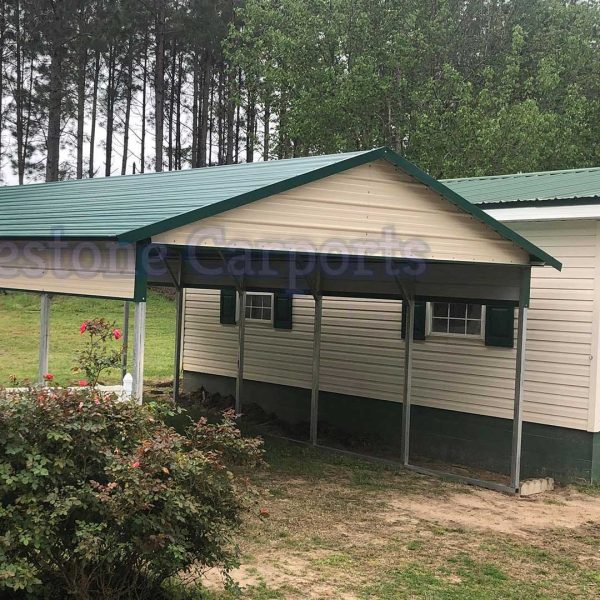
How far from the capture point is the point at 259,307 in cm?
1418

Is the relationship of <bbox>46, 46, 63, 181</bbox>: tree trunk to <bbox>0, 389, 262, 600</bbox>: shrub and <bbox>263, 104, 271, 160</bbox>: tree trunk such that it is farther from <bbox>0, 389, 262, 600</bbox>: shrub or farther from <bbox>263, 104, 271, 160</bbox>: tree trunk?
<bbox>0, 389, 262, 600</bbox>: shrub

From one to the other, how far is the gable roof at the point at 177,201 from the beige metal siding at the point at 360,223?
11cm

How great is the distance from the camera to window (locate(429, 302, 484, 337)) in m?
10.7

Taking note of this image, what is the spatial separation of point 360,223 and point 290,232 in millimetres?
785

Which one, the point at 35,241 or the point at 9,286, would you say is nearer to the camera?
the point at 35,241

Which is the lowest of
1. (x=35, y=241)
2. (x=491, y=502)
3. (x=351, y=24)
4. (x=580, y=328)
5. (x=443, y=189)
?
(x=491, y=502)

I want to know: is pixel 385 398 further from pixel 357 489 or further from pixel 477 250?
pixel 477 250

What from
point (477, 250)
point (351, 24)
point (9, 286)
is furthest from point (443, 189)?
point (351, 24)

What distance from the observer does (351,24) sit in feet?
92.6

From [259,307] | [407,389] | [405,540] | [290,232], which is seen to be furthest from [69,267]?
[259,307]

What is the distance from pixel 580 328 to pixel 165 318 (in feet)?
61.3

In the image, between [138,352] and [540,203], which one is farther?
[540,203]

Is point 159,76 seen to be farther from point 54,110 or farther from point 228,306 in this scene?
point 228,306

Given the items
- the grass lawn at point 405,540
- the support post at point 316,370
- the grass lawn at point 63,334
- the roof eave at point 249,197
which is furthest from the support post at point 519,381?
the grass lawn at point 63,334
